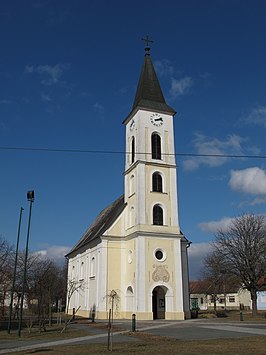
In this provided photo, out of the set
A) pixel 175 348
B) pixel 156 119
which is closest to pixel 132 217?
pixel 156 119

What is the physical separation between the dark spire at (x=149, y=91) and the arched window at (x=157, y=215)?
11.0 metres

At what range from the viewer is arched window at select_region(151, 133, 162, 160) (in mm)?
40528

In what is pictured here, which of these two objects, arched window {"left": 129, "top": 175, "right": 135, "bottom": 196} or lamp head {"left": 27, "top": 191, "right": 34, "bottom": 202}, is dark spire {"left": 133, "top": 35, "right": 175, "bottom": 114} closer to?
arched window {"left": 129, "top": 175, "right": 135, "bottom": 196}

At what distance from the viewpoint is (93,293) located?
40156 millimetres

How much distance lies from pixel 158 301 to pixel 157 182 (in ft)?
38.8

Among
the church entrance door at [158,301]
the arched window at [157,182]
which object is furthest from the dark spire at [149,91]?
the church entrance door at [158,301]

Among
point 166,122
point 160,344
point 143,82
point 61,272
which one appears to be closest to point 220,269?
point 166,122

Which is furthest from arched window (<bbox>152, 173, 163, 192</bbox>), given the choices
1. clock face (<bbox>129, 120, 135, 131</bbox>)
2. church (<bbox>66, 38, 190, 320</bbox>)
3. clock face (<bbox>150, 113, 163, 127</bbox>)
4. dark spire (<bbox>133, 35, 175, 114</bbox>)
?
dark spire (<bbox>133, 35, 175, 114</bbox>)

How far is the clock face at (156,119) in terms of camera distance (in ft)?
136

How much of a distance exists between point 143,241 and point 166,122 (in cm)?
1368

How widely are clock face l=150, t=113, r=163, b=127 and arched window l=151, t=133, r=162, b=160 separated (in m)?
1.22

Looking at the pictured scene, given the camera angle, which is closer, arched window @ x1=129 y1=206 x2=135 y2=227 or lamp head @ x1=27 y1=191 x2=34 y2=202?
lamp head @ x1=27 y1=191 x2=34 y2=202

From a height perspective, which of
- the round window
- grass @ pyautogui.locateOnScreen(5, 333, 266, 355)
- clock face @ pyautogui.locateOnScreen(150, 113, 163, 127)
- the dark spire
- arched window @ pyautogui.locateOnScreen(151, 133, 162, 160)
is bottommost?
grass @ pyautogui.locateOnScreen(5, 333, 266, 355)

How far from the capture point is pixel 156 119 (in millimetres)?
41531
